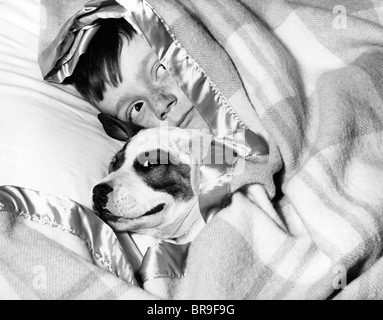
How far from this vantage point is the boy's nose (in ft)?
3.52

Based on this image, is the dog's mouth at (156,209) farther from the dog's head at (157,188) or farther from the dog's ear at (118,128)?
the dog's ear at (118,128)

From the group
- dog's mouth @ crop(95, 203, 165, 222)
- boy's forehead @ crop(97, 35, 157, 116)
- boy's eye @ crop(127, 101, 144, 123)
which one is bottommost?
dog's mouth @ crop(95, 203, 165, 222)

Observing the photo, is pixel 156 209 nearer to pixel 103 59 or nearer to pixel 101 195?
pixel 101 195

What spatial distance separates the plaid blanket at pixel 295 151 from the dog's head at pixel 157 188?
7 cm

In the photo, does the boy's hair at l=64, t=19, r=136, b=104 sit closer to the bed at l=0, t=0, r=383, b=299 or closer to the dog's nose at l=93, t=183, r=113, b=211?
the bed at l=0, t=0, r=383, b=299

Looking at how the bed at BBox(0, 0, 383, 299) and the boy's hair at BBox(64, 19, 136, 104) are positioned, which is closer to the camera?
the bed at BBox(0, 0, 383, 299)

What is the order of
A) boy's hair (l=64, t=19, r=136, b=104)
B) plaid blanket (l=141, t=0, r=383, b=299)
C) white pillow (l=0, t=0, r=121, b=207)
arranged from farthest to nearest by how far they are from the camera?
1. boy's hair (l=64, t=19, r=136, b=104)
2. white pillow (l=0, t=0, r=121, b=207)
3. plaid blanket (l=141, t=0, r=383, b=299)

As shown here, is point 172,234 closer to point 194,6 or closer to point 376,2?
point 194,6

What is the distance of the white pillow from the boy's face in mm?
65

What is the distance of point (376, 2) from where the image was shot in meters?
1.22

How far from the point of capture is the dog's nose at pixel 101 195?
97 centimetres

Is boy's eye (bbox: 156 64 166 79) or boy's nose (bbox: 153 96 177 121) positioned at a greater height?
boy's eye (bbox: 156 64 166 79)

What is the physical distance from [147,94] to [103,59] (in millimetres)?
109

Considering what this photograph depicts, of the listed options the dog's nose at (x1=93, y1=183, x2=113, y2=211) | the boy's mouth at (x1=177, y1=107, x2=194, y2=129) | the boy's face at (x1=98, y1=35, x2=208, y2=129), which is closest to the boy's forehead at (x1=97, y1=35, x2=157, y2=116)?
the boy's face at (x1=98, y1=35, x2=208, y2=129)
